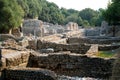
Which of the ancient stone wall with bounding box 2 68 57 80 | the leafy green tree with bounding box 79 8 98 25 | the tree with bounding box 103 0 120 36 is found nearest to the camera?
the ancient stone wall with bounding box 2 68 57 80

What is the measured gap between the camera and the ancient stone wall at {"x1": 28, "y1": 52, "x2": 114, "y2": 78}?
14.2 meters

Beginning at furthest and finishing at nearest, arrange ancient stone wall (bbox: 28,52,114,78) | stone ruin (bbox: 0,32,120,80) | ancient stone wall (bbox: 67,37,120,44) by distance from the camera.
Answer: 1. ancient stone wall (bbox: 67,37,120,44)
2. ancient stone wall (bbox: 28,52,114,78)
3. stone ruin (bbox: 0,32,120,80)

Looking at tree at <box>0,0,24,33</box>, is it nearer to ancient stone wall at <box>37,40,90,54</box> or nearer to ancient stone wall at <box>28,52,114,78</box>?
ancient stone wall at <box>37,40,90,54</box>

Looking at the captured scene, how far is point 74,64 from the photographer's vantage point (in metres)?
14.7

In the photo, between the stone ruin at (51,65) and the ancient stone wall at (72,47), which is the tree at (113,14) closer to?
the ancient stone wall at (72,47)

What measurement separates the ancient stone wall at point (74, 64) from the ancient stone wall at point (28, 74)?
222cm

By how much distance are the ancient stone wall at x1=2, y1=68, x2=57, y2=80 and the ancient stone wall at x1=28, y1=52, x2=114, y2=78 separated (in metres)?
2.22

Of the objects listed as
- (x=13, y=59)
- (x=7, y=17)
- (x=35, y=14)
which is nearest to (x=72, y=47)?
(x=13, y=59)

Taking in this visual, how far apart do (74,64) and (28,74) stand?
2.78 meters

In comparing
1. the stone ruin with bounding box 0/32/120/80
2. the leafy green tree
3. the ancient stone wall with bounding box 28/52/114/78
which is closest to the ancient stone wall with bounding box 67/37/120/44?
the stone ruin with bounding box 0/32/120/80

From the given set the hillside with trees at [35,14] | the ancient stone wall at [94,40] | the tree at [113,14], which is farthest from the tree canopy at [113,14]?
the ancient stone wall at [94,40]

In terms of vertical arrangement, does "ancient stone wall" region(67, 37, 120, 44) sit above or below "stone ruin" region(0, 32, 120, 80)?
above

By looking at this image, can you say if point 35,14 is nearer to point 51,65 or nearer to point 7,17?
point 7,17

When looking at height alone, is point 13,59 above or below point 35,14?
below
